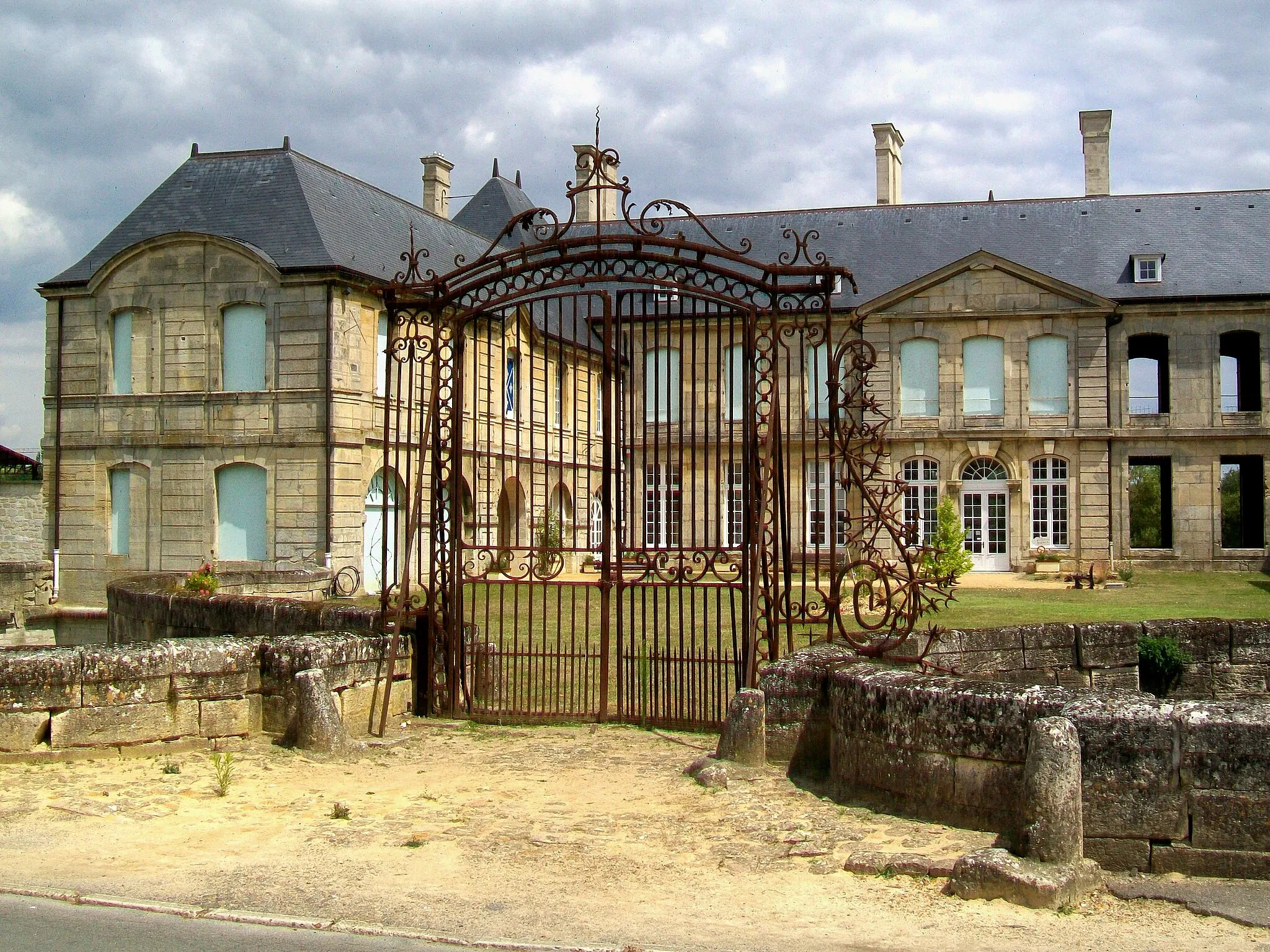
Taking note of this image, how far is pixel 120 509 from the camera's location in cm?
1950

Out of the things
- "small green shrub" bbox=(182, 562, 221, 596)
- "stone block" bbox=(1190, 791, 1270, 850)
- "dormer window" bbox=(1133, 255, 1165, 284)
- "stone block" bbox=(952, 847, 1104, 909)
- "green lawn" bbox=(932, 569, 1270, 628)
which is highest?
"dormer window" bbox=(1133, 255, 1165, 284)

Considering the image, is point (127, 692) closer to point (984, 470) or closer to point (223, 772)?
point (223, 772)

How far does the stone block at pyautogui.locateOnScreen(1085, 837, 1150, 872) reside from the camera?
4.39 metres

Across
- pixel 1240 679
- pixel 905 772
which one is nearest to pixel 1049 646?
pixel 1240 679

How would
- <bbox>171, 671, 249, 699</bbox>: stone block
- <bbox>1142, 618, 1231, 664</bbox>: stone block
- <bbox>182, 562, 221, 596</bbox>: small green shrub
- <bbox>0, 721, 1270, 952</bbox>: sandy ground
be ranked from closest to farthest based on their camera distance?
<bbox>0, 721, 1270, 952</bbox>: sandy ground
<bbox>171, 671, 249, 699</bbox>: stone block
<bbox>1142, 618, 1231, 664</bbox>: stone block
<bbox>182, 562, 221, 596</bbox>: small green shrub

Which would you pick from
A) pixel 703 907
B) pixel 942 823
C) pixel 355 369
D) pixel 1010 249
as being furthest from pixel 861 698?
pixel 1010 249

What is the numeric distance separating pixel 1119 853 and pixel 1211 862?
0.99 ft

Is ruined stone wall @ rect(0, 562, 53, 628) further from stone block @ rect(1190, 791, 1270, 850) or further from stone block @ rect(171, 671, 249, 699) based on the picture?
stone block @ rect(1190, 791, 1270, 850)

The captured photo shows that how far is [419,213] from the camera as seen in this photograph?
75.0 ft

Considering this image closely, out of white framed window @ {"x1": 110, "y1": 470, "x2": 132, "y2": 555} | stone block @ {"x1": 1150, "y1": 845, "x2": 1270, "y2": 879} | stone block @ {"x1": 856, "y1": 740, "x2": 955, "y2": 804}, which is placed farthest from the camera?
white framed window @ {"x1": 110, "y1": 470, "x2": 132, "y2": 555}

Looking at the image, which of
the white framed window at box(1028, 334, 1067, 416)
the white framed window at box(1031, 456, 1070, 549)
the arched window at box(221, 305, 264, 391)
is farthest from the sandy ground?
the white framed window at box(1028, 334, 1067, 416)

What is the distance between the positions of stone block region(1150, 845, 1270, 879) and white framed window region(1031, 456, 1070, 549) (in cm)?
1966

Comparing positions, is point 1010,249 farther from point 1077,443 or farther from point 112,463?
point 112,463

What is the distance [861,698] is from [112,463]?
54.9 ft
